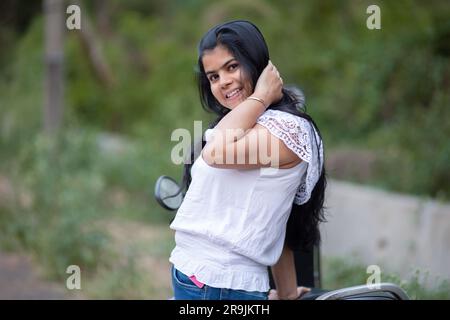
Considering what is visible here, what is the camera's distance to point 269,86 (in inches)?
104

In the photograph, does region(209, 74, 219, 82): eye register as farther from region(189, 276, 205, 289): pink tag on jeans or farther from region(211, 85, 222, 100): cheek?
region(189, 276, 205, 289): pink tag on jeans

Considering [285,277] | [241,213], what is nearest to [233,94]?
[241,213]

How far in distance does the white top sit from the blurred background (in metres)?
1.24

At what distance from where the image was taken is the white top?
2543mm

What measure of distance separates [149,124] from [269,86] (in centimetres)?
872

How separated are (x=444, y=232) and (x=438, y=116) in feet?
5.39

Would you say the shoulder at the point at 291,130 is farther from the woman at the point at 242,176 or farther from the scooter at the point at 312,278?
the scooter at the point at 312,278

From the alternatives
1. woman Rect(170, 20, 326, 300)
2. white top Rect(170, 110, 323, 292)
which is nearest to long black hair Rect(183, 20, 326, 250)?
woman Rect(170, 20, 326, 300)

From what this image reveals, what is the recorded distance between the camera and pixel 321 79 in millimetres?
11750

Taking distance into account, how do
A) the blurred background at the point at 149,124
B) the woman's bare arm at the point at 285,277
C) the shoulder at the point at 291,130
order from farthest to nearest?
the blurred background at the point at 149,124
the woman's bare arm at the point at 285,277
the shoulder at the point at 291,130

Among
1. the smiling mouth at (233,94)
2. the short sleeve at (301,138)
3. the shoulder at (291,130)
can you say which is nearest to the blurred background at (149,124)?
the short sleeve at (301,138)

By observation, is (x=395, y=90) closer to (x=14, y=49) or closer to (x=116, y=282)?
(x=116, y=282)

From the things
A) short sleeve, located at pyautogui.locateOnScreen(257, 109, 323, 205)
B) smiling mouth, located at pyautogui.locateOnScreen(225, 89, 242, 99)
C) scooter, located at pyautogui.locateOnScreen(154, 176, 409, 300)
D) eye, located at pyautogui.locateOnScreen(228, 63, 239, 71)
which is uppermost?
eye, located at pyautogui.locateOnScreen(228, 63, 239, 71)

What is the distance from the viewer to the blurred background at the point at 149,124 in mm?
6348
